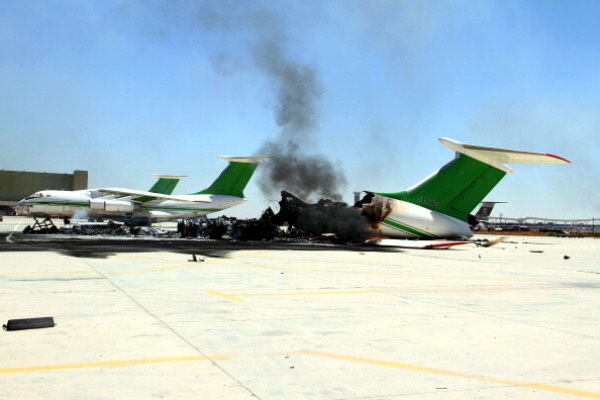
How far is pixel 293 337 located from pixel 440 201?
26.6 m

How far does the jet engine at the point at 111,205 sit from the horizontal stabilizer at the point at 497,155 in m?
25.3

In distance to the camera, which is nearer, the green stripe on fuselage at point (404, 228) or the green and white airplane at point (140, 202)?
the green stripe on fuselage at point (404, 228)

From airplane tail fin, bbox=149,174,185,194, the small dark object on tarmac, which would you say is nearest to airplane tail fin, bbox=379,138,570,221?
the small dark object on tarmac

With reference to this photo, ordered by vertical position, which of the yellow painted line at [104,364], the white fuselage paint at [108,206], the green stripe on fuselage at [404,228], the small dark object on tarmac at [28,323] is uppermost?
the white fuselage paint at [108,206]

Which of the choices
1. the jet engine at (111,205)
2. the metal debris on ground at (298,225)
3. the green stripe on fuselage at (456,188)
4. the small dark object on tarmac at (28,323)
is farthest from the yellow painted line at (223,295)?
Result: the jet engine at (111,205)

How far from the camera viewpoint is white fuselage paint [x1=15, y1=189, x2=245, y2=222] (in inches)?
1603

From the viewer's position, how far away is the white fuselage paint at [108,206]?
134 ft

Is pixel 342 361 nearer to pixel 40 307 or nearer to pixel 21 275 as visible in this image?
pixel 40 307

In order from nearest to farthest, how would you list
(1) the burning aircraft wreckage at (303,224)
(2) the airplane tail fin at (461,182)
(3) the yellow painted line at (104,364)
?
(3) the yellow painted line at (104,364) → (2) the airplane tail fin at (461,182) → (1) the burning aircraft wreckage at (303,224)

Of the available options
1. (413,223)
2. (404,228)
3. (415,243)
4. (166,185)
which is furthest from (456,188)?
(166,185)

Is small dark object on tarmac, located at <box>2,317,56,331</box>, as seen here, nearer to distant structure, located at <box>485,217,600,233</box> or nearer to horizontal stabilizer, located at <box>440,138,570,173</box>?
horizontal stabilizer, located at <box>440,138,570,173</box>

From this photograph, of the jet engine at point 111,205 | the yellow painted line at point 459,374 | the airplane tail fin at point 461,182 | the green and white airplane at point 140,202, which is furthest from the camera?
the jet engine at point 111,205

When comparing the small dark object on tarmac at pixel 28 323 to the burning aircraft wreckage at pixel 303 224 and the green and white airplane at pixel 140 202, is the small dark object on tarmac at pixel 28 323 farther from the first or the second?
the green and white airplane at pixel 140 202

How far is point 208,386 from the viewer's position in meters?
5.77
